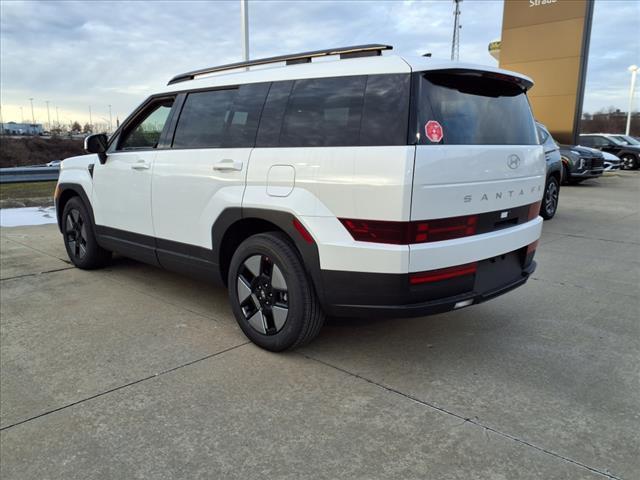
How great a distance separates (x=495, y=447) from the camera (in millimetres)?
2539

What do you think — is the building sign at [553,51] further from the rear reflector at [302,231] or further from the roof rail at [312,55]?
the rear reflector at [302,231]

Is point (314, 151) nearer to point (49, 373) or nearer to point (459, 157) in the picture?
A: point (459, 157)

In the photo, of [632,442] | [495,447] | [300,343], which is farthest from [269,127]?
[632,442]

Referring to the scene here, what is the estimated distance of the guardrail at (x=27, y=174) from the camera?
37.8ft

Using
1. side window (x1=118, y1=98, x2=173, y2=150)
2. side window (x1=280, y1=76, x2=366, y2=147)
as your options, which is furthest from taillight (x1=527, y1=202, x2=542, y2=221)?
side window (x1=118, y1=98, x2=173, y2=150)

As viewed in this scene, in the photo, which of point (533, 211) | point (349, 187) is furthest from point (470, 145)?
point (533, 211)

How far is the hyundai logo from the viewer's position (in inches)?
133

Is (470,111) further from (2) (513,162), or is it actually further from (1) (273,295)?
(1) (273,295)

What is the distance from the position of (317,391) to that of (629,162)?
2541 centimetres

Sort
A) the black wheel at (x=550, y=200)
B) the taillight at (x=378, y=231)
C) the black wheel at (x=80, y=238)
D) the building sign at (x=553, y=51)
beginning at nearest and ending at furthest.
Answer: the taillight at (x=378, y=231)
the black wheel at (x=80, y=238)
the black wheel at (x=550, y=200)
the building sign at (x=553, y=51)

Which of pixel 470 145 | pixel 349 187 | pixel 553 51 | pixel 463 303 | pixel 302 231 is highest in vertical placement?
pixel 553 51

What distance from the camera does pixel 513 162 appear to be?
11.2 ft

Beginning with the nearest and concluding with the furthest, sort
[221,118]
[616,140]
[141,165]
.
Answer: [221,118], [141,165], [616,140]

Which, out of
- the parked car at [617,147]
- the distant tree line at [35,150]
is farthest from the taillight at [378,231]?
the distant tree line at [35,150]
